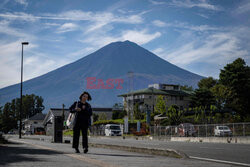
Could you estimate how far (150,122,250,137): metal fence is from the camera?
91.0ft

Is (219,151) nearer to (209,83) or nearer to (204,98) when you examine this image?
(204,98)

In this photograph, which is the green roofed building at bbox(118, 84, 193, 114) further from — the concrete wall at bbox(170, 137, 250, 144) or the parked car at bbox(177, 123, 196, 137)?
the concrete wall at bbox(170, 137, 250, 144)

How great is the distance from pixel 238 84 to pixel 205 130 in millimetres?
47618

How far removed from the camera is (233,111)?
242 feet

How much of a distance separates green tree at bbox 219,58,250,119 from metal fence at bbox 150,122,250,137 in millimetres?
40386

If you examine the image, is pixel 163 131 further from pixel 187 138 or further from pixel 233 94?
pixel 233 94

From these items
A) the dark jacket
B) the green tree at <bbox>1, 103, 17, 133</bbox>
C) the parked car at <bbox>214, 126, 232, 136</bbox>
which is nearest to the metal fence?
the parked car at <bbox>214, 126, 232, 136</bbox>

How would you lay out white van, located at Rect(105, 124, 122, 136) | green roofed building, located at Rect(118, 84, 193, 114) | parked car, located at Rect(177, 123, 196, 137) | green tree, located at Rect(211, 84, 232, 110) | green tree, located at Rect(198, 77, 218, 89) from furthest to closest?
1. green roofed building, located at Rect(118, 84, 193, 114)
2. green tree, located at Rect(198, 77, 218, 89)
3. green tree, located at Rect(211, 84, 232, 110)
4. white van, located at Rect(105, 124, 122, 136)
5. parked car, located at Rect(177, 123, 196, 137)

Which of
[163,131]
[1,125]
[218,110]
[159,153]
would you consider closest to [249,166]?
[159,153]

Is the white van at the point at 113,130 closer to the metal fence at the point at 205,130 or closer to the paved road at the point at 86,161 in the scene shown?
the metal fence at the point at 205,130

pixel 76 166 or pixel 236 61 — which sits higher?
pixel 236 61

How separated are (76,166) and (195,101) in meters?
75.0

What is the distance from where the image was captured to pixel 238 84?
75.8m

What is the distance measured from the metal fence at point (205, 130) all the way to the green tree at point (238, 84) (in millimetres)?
40386
